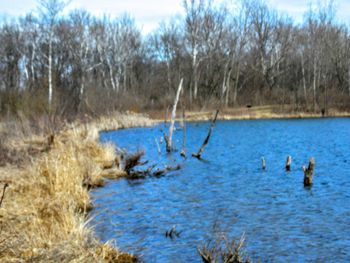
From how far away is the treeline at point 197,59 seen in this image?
50812 mm

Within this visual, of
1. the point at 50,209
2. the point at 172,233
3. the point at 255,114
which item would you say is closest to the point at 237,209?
the point at 172,233

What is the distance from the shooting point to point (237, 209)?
11578 mm

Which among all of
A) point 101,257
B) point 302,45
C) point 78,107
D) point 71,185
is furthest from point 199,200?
point 302,45

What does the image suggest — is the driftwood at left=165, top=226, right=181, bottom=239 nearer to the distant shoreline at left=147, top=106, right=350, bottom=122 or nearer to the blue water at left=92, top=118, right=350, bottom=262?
the blue water at left=92, top=118, right=350, bottom=262

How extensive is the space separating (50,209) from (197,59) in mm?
52353

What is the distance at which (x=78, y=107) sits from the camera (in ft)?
130

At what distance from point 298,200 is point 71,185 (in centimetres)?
539

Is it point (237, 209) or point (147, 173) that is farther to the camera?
point (147, 173)

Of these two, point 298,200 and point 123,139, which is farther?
point 123,139

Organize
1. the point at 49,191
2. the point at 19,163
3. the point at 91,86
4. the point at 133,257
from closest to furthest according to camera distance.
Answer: the point at 133,257 < the point at 49,191 < the point at 19,163 < the point at 91,86

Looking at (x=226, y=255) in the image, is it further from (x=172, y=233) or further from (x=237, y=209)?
(x=237, y=209)

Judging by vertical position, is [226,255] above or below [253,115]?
below

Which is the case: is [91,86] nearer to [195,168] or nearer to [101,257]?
[195,168]

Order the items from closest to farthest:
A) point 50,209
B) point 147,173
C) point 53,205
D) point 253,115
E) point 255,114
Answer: point 50,209, point 53,205, point 147,173, point 253,115, point 255,114
